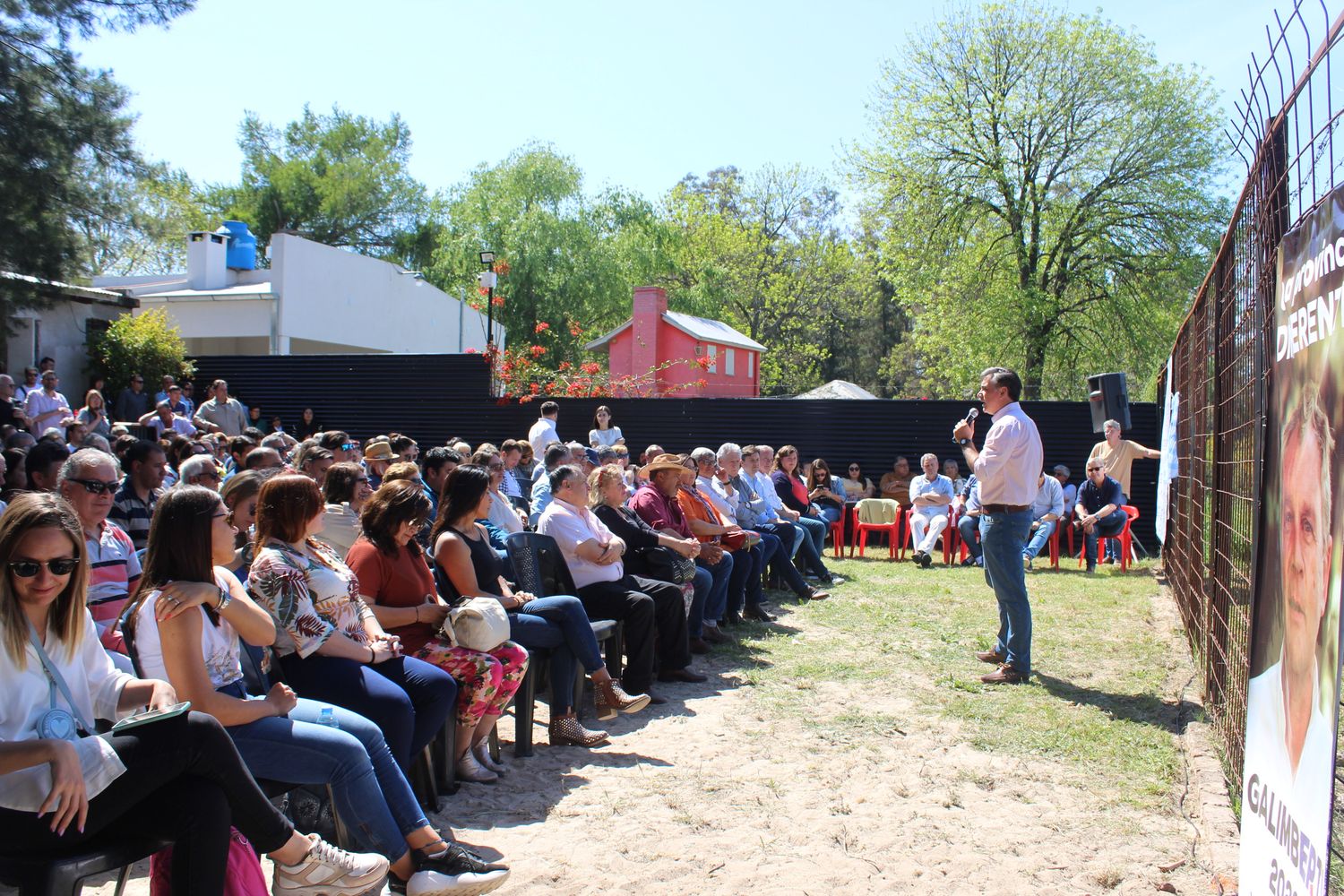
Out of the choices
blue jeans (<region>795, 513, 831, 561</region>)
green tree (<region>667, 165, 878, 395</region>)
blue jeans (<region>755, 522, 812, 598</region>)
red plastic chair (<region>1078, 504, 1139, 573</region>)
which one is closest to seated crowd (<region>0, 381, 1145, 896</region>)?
blue jeans (<region>755, 522, 812, 598</region>)

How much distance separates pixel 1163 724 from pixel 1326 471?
3.58m

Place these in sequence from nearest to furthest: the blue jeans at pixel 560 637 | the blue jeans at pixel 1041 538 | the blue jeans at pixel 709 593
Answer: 1. the blue jeans at pixel 560 637
2. the blue jeans at pixel 709 593
3. the blue jeans at pixel 1041 538

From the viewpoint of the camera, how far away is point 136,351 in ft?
51.0

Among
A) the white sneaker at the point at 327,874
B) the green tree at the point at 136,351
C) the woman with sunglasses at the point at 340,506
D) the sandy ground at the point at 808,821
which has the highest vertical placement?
the green tree at the point at 136,351

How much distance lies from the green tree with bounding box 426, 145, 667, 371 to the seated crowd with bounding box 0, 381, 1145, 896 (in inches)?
1108

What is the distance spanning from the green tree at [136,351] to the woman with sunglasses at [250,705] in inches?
562


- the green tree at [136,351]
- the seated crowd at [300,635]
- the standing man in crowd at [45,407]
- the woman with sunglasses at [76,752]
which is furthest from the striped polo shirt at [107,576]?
the green tree at [136,351]

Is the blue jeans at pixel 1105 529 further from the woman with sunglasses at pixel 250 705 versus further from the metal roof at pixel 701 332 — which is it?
the metal roof at pixel 701 332

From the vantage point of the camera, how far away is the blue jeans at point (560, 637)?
4820 mm

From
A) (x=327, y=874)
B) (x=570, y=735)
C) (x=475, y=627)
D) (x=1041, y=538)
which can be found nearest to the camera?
(x=327, y=874)

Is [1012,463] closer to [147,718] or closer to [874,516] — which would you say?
[147,718]

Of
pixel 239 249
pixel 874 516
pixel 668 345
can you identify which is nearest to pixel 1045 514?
pixel 874 516

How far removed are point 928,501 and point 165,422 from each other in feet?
31.0

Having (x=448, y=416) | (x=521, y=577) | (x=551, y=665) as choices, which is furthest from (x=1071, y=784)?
(x=448, y=416)
